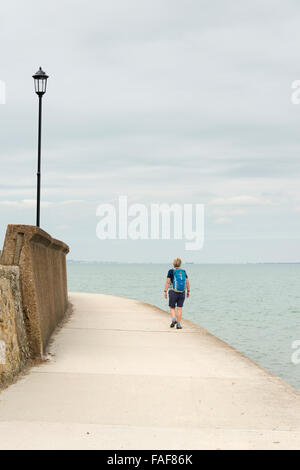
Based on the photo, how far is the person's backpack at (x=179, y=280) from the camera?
1562 centimetres

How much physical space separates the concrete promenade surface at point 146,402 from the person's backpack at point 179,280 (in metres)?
2.95

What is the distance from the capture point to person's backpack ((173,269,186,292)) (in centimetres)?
1562

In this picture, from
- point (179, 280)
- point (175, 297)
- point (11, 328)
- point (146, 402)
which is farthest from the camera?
point (175, 297)

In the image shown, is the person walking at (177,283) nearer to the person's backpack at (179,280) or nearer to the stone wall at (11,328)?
the person's backpack at (179,280)

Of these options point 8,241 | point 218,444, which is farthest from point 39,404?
point 8,241

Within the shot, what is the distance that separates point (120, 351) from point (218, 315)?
29.2m

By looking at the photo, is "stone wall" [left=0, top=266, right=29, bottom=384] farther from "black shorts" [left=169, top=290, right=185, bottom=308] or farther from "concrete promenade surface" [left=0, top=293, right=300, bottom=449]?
"black shorts" [left=169, top=290, right=185, bottom=308]

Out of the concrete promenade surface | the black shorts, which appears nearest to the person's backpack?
the black shorts

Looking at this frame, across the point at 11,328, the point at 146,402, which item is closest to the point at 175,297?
the point at 11,328

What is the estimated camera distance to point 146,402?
7531 mm

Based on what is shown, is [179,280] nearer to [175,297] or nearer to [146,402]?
[175,297]

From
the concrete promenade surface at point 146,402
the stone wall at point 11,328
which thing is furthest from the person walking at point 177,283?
the stone wall at point 11,328

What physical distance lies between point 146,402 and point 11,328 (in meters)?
2.39

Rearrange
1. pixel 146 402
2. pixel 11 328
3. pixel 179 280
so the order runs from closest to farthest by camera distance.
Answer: pixel 146 402 → pixel 11 328 → pixel 179 280
